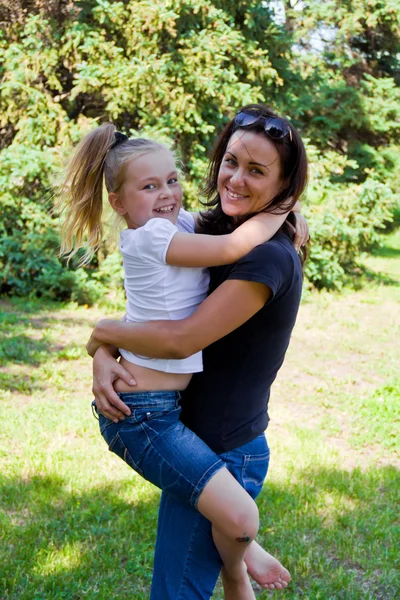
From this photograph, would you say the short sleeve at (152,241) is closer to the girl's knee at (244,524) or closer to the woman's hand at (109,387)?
the woman's hand at (109,387)

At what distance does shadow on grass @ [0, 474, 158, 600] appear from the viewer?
3.30 m

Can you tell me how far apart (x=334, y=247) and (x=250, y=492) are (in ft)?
30.4

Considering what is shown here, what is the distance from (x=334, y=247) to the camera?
36.5 feet

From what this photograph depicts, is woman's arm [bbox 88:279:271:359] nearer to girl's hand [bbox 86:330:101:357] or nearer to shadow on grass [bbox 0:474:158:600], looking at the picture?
girl's hand [bbox 86:330:101:357]

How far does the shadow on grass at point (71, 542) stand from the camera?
3.30 m

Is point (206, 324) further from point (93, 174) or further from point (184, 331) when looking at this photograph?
point (93, 174)

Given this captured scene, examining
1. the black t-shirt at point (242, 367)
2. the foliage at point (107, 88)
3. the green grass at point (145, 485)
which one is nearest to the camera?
the black t-shirt at point (242, 367)

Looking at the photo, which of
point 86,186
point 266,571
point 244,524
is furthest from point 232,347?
point 266,571

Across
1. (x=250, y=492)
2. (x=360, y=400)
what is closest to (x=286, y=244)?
(x=250, y=492)

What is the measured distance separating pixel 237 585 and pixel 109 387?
786 millimetres

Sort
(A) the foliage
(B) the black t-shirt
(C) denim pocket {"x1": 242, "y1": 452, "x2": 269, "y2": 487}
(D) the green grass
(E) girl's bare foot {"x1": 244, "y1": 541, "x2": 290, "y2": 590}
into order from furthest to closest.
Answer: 1. (A) the foliage
2. (D) the green grass
3. (E) girl's bare foot {"x1": 244, "y1": 541, "x2": 290, "y2": 590}
4. (C) denim pocket {"x1": 242, "y1": 452, "x2": 269, "y2": 487}
5. (B) the black t-shirt

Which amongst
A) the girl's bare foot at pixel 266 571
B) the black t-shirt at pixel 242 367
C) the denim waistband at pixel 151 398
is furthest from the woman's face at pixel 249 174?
the girl's bare foot at pixel 266 571

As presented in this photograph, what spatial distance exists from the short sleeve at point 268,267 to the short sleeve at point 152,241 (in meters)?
0.22

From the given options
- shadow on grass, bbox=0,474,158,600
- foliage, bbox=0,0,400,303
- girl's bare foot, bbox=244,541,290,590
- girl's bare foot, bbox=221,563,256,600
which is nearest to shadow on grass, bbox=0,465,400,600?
shadow on grass, bbox=0,474,158,600
